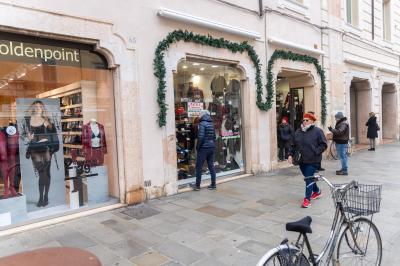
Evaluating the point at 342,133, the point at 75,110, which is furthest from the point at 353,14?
the point at 75,110

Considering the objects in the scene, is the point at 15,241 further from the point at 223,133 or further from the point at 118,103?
the point at 223,133

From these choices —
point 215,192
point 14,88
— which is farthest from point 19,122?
point 215,192

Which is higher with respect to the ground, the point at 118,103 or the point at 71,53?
the point at 71,53

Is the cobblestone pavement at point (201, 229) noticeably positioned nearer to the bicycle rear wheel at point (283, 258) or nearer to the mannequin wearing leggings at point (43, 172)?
the mannequin wearing leggings at point (43, 172)

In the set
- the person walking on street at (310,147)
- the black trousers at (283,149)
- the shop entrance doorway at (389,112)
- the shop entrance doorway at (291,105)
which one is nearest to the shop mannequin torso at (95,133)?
the person walking on street at (310,147)

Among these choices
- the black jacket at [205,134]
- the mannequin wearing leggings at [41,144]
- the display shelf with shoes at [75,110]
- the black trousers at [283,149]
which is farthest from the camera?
the black trousers at [283,149]

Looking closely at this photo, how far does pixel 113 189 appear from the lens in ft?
21.2

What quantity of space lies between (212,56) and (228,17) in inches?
46.5

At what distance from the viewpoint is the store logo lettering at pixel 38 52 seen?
16.8ft

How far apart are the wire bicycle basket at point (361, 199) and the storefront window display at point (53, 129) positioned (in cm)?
446

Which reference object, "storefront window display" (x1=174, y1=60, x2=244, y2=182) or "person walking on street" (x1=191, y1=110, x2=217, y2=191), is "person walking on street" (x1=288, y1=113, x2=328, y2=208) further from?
"storefront window display" (x1=174, y1=60, x2=244, y2=182)

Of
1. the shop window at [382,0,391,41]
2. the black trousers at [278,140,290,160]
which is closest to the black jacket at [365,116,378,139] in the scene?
the black trousers at [278,140,290,160]

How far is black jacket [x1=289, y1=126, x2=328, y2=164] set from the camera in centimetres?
583

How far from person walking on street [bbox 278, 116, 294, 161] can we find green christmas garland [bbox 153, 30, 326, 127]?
1.48 metres
